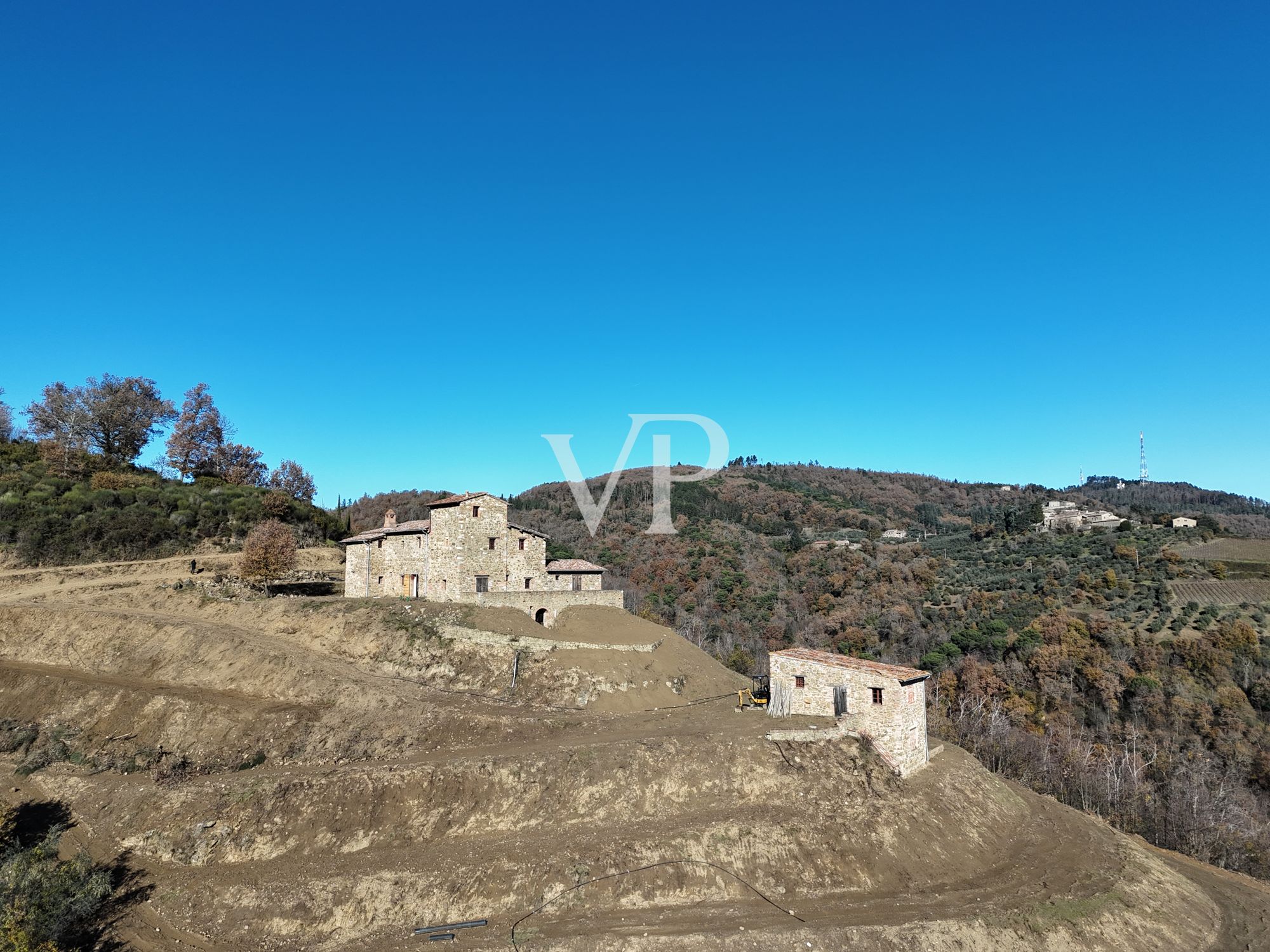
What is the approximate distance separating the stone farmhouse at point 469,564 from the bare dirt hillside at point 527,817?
3.87 meters

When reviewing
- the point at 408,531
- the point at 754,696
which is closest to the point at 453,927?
the point at 754,696

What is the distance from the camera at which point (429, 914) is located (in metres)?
16.9

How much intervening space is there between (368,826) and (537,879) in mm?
5744

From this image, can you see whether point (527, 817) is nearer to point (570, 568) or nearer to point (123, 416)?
point (570, 568)

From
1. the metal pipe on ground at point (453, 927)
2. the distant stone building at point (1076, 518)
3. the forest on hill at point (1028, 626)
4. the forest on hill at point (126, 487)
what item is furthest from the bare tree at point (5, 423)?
the distant stone building at point (1076, 518)

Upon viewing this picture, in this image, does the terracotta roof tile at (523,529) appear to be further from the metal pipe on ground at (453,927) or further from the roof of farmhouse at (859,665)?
the metal pipe on ground at (453,927)

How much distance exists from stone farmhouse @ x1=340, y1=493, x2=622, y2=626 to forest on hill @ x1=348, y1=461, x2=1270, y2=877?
68.6ft

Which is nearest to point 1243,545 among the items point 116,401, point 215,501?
point 215,501

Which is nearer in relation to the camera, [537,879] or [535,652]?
[537,879]

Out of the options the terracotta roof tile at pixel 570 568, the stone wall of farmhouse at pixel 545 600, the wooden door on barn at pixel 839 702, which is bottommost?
the wooden door on barn at pixel 839 702

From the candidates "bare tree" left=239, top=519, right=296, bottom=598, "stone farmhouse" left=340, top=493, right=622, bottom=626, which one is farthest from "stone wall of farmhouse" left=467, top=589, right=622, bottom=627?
"bare tree" left=239, top=519, right=296, bottom=598

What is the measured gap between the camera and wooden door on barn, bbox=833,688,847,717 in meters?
25.2

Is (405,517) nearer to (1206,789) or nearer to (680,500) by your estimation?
(680,500)

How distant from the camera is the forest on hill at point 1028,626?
3384 cm
